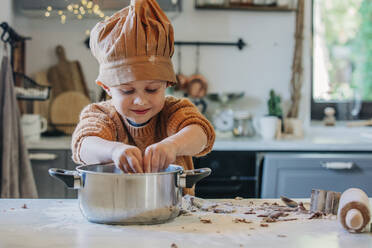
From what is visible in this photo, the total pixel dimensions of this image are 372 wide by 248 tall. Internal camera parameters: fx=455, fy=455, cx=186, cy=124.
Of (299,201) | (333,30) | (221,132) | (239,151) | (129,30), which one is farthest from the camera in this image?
(333,30)

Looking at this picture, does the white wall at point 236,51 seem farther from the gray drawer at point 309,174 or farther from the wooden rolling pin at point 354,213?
the wooden rolling pin at point 354,213

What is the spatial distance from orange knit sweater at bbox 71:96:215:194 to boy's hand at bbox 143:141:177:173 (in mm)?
190

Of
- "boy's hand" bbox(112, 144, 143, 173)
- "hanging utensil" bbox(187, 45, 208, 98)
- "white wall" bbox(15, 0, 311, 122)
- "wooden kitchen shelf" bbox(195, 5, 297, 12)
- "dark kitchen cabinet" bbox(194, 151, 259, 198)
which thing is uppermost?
"wooden kitchen shelf" bbox(195, 5, 297, 12)

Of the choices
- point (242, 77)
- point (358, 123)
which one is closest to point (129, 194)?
point (242, 77)

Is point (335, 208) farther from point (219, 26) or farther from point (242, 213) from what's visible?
point (219, 26)

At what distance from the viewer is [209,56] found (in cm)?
258

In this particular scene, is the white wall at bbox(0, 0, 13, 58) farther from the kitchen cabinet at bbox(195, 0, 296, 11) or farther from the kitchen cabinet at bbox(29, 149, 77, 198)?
the kitchen cabinet at bbox(195, 0, 296, 11)

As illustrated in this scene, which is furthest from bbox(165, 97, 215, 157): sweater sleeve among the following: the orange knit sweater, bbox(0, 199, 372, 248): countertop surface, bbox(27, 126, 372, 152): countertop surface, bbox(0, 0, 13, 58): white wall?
bbox(0, 0, 13, 58): white wall

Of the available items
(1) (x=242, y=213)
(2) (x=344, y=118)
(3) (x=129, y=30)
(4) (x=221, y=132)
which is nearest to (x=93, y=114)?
(3) (x=129, y=30)

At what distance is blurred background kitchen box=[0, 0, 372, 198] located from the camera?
2168 millimetres

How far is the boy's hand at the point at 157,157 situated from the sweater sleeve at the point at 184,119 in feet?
0.58

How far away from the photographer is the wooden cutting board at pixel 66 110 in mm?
2443

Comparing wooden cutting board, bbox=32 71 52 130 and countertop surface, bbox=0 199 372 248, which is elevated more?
wooden cutting board, bbox=32 71 52 130

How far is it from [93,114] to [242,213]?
43cm
